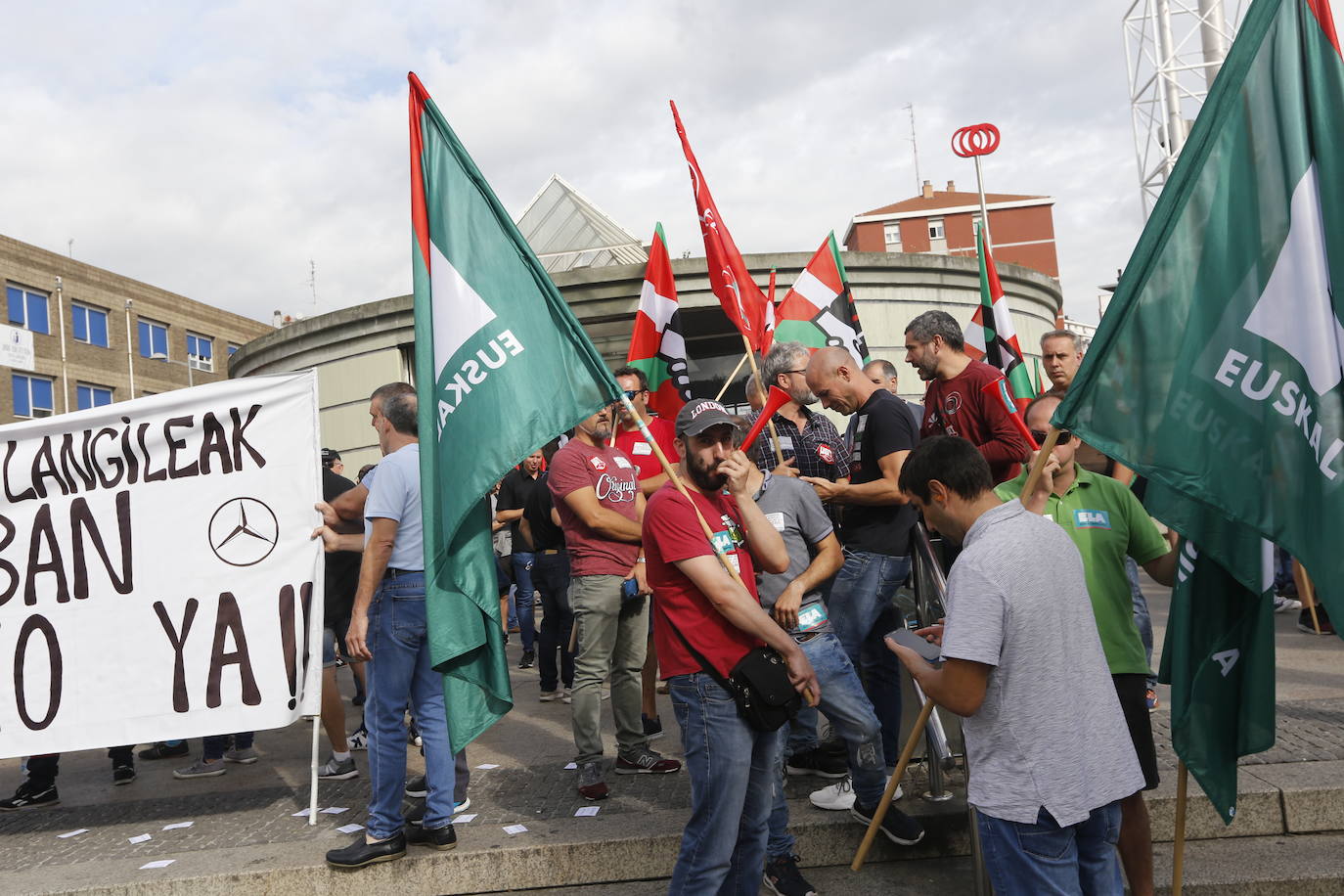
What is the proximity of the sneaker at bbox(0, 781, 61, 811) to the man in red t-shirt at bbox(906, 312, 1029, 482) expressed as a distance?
518cm

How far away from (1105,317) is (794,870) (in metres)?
2.38

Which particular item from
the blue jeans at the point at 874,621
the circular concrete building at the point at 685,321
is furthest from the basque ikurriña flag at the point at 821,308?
the circular concrete building at the point at 685,321

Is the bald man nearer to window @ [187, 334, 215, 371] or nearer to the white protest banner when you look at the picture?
the white protest banner

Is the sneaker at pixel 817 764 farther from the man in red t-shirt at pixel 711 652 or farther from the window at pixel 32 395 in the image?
the window at pixel 32 395

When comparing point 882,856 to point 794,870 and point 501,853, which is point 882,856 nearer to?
point 794,870

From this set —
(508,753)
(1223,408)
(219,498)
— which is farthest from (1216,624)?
(219,498)

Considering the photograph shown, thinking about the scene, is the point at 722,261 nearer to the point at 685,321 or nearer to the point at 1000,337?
the point at 1000,337

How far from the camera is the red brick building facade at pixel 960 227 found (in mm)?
66062

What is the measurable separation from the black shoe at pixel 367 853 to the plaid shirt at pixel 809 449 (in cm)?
240

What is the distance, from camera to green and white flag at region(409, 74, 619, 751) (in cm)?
398

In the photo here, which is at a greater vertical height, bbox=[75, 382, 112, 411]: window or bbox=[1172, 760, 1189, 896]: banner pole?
bbox=[75, 382, 112, 411]: window

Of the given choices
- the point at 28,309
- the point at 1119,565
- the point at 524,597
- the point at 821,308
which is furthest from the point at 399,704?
the point at 28,309

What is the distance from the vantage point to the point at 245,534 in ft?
17.2

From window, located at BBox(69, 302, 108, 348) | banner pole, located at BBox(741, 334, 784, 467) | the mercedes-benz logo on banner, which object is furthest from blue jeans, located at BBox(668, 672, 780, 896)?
window, located at BBox(69, 302, 108, 348)
